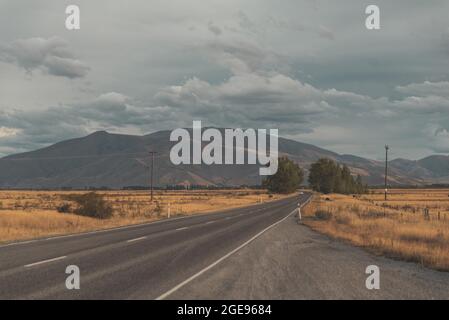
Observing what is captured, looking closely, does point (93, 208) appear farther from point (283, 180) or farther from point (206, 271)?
point (283, 180)

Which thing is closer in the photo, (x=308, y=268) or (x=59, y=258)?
(x=308, y=268)

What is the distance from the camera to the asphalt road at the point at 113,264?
916 centimetres

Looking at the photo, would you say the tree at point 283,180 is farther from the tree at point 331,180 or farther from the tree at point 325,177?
the tree at point 331,180

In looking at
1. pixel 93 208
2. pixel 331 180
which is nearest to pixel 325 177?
pixel 331 180

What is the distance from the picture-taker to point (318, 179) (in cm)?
14862

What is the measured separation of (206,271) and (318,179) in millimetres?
139960

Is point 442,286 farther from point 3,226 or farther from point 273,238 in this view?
point 3,226

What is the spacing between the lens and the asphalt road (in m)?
9.16

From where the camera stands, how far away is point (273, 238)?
65.7 ft

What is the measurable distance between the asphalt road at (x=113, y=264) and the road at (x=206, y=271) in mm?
18

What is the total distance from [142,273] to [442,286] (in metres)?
6.21

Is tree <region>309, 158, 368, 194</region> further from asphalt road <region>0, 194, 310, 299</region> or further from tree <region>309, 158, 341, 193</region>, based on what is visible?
asphalt road <region>0, 194, 310, 299</region>

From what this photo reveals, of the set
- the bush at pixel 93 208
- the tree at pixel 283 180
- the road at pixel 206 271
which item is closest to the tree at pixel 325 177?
the tree at pixel 283 180
